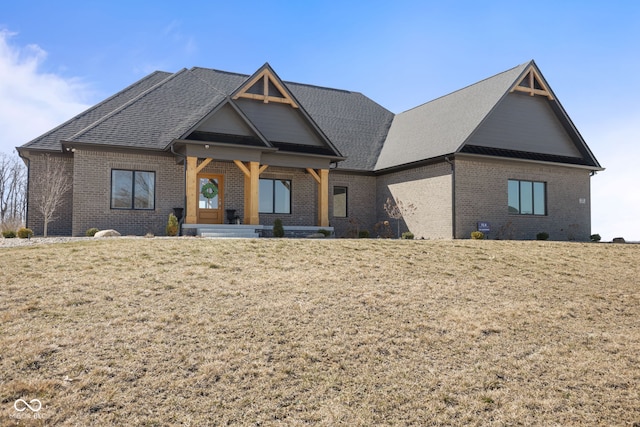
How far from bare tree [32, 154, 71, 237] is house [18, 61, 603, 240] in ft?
0.72

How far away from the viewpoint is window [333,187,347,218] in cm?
2511

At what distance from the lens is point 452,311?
955 centimetres

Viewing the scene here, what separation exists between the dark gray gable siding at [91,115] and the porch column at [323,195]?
A: 28.3 ft

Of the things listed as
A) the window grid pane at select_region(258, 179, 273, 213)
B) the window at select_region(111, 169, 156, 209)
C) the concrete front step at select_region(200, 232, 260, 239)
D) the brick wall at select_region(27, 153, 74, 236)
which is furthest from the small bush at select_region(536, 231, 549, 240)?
the brick wall at select_region(27, 153, 74, 236)

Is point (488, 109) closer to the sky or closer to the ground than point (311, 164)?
closer to the sky

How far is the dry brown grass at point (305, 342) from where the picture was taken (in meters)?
6.21

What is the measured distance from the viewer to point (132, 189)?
796 inches

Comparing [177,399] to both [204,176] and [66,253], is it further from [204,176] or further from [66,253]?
[204,176]

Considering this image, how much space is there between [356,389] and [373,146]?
70.8 feet

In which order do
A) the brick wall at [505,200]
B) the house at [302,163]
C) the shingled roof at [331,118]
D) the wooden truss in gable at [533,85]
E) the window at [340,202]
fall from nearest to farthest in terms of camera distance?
1. the house at [302,163]
2. the shingled roof at [331,118]
3. the brick wall at [505,200]
4. the wooden truss in gable at [533,85]
5. the window at [340,202]

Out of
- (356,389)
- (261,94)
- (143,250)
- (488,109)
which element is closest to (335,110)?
(261,94)

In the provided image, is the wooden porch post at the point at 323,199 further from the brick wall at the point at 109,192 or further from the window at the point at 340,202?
the brick wall at the point at 109,192

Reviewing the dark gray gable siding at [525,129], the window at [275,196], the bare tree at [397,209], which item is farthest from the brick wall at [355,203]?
the dark gray gable siding at [525,129]

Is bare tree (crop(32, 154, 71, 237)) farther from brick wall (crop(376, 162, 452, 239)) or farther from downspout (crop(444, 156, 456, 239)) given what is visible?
downspout (crop(444, 156, 456, 239))
